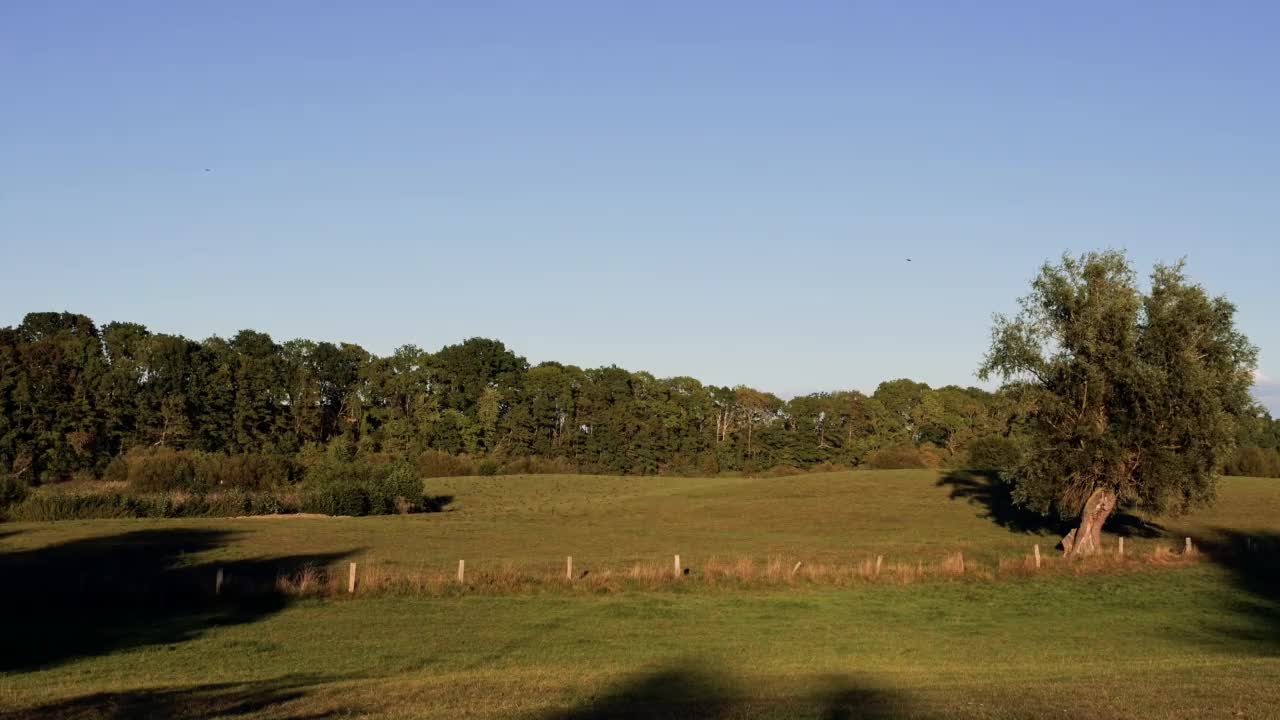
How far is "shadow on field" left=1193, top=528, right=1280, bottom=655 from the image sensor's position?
3250cm

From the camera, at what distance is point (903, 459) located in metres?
126

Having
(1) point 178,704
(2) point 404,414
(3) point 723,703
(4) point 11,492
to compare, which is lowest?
(1) point 178,704

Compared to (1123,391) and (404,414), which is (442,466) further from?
(1123,391)

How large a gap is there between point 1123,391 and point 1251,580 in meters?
9.89

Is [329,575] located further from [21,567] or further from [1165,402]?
[1165,402]

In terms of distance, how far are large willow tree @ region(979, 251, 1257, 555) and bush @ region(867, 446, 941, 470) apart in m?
70.2

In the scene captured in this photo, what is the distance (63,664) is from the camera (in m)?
26.0

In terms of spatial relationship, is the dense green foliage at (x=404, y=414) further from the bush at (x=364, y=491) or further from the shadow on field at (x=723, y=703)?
the shadow on field at (x=723, y=703)

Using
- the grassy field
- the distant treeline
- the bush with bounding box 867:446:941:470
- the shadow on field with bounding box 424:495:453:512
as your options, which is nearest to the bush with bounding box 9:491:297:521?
the grassy field

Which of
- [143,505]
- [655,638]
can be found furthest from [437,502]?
[655,638]

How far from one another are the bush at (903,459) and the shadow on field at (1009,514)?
31836 mm

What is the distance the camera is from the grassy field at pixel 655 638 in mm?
19062

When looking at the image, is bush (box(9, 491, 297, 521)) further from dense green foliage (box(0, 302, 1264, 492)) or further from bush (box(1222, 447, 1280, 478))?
bush (box(1222, 447, 1280, 478))

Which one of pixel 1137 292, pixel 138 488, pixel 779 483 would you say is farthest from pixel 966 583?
pixel 138 488
